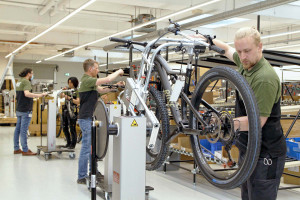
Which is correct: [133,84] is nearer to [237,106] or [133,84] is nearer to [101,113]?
[101,113]

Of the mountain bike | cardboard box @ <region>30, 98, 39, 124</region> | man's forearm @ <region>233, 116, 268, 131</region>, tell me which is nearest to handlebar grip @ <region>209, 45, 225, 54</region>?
the mountain bike

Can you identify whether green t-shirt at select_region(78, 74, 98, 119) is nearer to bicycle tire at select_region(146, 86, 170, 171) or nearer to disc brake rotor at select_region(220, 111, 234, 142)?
bicycle tire at select_region(146, 86, 170, 171)

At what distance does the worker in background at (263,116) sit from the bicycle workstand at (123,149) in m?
1.03

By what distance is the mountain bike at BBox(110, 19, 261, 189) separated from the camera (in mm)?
Result: 2076

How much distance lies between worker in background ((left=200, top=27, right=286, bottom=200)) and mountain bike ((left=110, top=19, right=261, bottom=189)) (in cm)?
8

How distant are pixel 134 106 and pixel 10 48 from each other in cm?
1831

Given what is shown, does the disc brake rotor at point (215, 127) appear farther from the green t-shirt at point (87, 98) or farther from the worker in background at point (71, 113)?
the worker in background at point (71, 113)

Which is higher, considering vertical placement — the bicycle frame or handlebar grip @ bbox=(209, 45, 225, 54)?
handlebar grip @ bbox=(209, 45, 225, 54)

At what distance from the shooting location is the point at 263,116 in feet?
6.82

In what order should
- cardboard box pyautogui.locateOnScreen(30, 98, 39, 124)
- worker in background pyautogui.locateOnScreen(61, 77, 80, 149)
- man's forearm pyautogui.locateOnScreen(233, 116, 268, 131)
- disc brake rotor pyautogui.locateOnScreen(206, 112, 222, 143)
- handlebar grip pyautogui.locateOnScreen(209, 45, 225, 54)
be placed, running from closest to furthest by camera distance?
man's forearm pyautogui.locateOnScreen(233, 116, 268, 131) → disc brake rotor pyautogui.locateOnScreen(206, 112, 222, 143) → handlebar grip pyautogui.locateOnScreen(209, 45, 225, 54) → worker in background pyautogui.locateOnScreen(61, 77, 80, 149) → cardboard box pyautogui.locateOnScreen(30, 98, 39, 124)

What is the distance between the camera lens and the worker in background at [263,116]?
2.07 meters

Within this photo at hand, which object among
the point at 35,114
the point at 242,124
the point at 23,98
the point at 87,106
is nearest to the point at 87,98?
the point at 87,106

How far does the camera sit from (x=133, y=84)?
3.07m

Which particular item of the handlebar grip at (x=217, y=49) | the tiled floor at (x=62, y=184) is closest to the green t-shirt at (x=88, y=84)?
the tiled floor at (x=62, y=184)
